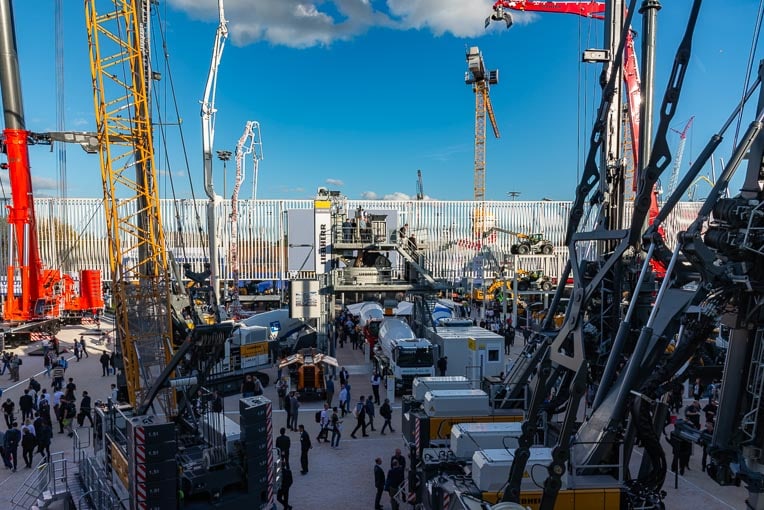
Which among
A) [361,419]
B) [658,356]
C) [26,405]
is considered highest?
[658,356]

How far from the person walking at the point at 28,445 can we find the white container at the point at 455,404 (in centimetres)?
1008

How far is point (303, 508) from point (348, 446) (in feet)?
12.6

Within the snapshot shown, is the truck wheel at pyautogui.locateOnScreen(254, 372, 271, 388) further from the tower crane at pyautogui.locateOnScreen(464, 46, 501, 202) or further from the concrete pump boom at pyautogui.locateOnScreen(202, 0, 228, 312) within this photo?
the tower crane at pyautogui.locateOnScreen(464, 46, 501, 202)

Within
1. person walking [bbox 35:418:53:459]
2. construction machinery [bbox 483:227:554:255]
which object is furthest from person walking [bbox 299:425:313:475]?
construction machinery [bbox 483:227:554:255]

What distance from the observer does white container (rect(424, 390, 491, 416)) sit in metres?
12.4

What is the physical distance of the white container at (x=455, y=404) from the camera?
12398 millimetres

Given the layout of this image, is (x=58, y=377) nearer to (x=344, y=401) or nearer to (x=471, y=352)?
(x=344, y=401)

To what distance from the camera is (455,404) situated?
12.5m

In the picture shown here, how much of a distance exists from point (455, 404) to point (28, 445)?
10833mm

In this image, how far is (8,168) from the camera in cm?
2953

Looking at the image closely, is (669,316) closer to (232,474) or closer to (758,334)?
(758,334)

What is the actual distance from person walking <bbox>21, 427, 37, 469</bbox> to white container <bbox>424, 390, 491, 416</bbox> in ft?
33.1

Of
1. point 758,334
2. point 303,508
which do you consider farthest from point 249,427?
point 758,334

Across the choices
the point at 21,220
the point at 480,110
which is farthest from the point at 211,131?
the point at 480,110
